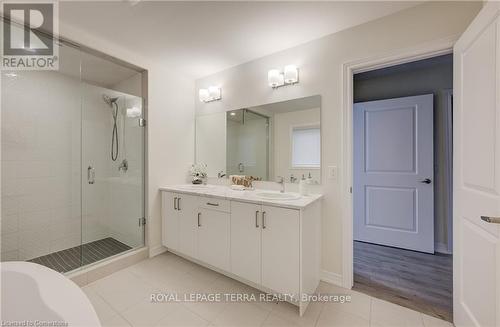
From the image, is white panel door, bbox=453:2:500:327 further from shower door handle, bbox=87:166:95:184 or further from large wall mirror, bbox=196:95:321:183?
shower door handle, bbox=87:166:95:184

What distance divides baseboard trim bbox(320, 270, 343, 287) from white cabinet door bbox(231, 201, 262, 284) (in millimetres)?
676

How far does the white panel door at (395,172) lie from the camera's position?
8.23 ft

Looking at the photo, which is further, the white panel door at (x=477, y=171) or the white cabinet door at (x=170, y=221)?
the white cabinet door at (x=170, y=221)

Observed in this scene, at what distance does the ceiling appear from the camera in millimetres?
1622

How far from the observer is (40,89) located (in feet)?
7.02

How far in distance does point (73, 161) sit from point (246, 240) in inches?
83.1

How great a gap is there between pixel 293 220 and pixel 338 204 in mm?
599

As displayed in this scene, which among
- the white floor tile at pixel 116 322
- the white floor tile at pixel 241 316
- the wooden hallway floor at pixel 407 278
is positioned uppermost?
the wooden hallway floor at pixel 407 278

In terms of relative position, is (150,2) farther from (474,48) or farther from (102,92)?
(474,48)

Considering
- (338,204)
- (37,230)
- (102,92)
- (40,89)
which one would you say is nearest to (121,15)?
(102,92)

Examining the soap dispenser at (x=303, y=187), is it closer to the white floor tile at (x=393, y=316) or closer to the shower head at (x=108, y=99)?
the white floor tile at (x=393, y=316)

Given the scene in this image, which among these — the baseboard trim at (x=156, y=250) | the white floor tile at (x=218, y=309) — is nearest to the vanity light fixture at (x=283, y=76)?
the white floor tile at (x=218, y=309)

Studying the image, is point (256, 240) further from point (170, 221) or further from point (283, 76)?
point (283, 76)
